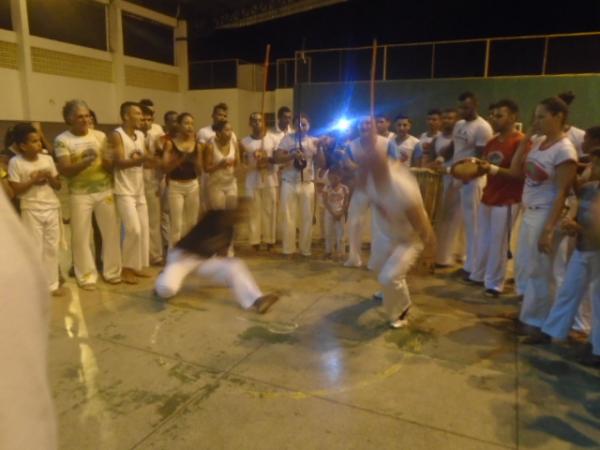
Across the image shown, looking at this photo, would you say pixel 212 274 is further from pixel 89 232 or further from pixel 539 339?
pixel 539 339

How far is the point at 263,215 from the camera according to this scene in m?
6.62

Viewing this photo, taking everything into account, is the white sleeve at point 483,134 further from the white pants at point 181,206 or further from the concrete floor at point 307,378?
the white pants at point 181,206

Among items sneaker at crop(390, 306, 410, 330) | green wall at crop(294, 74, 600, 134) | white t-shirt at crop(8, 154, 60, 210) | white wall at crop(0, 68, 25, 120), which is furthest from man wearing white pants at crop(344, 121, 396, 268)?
white wall at crop(0, 68, 25, 120)

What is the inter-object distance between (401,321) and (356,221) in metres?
1.90

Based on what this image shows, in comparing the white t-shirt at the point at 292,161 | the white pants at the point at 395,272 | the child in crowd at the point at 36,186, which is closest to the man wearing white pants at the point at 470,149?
the white pants at the point at 395,272

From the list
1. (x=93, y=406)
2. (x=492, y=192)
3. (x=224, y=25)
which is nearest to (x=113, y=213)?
(x=93, y=406)

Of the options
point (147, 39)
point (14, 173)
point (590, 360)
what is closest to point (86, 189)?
point (14, 173)

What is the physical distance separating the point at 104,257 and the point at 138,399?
2673mm

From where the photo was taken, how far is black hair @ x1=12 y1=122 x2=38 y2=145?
4383mm

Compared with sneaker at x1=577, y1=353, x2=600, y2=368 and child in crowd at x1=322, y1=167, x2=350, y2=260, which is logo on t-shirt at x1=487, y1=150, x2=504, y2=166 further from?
sneaker at x1=577, y1=353, x2=600, y2=368

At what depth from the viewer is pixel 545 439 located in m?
2.67

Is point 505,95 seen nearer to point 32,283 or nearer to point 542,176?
point 542,176

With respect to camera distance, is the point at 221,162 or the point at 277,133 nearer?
the point at 221,162

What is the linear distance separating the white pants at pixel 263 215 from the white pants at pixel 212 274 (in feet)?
6.38
